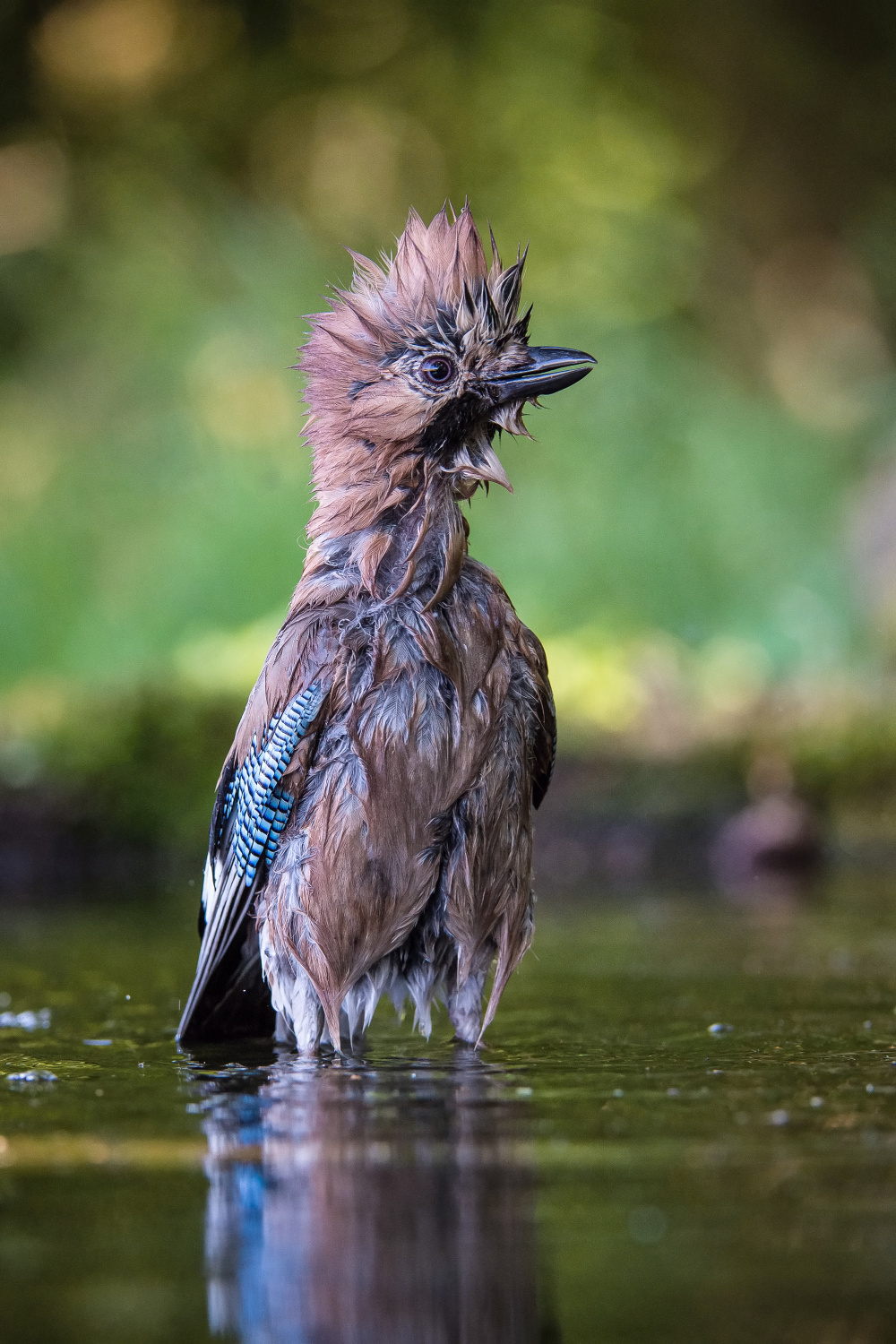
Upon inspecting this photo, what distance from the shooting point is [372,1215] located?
2.79 metres

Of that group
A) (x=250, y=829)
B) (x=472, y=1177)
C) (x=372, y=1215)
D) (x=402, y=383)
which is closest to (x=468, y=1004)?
(x=250, y=829)

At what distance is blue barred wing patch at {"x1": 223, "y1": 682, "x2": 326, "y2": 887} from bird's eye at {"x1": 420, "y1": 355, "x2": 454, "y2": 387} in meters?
0.93

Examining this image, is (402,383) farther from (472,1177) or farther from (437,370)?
(472,1177)

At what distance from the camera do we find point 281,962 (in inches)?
194

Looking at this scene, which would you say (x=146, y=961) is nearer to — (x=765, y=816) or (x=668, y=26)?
(x=765, y=816)

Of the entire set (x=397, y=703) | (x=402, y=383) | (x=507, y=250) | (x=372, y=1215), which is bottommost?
(x=372, y=1215)

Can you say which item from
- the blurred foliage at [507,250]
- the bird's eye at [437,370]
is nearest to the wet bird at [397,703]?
the bird's eye at [437,370]

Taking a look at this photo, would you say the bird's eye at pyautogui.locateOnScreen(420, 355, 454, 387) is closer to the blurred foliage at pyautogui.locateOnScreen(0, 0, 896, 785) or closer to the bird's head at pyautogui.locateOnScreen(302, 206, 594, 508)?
the bird's head at pyautogui.locateOnScreen(302, 206, 594, 508)

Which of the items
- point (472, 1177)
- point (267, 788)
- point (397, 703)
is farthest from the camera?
point (267, 788)

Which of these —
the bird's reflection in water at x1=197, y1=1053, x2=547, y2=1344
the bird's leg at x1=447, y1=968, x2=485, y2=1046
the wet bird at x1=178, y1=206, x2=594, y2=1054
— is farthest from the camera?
the bird's leg at x1=447, y1=968, x2=485, y2=1046

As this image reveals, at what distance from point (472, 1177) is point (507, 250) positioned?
14724 mm

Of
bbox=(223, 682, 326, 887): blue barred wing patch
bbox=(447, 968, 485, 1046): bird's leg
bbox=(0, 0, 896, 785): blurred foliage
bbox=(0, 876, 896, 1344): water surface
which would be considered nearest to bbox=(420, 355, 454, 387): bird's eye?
bbox=(223, 682, 326, 887): blue barred wing patch

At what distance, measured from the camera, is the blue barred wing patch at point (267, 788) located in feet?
15.4

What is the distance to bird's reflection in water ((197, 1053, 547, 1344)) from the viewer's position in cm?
232
